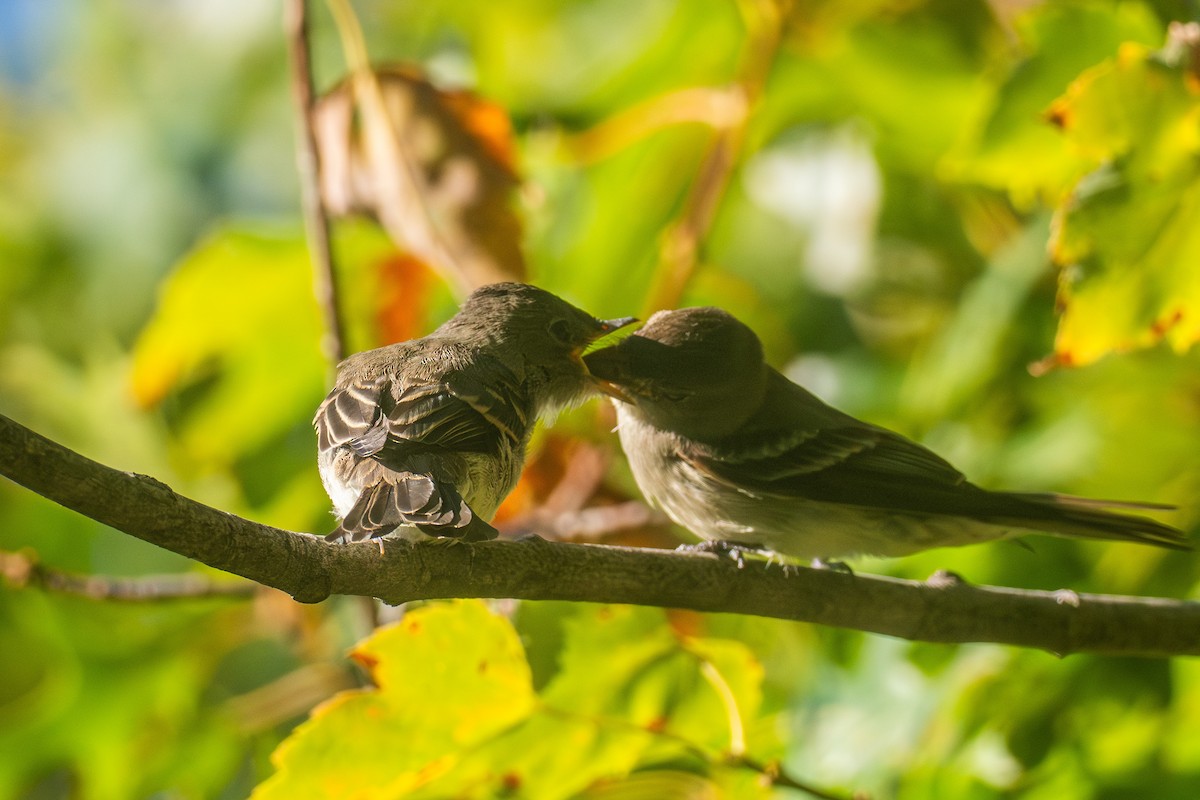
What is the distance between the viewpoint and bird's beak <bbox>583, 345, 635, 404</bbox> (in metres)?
3.43

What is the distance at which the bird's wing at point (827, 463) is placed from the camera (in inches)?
135

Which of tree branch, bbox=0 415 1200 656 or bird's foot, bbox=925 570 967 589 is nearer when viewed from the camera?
tree branch, bbox=0 415 1200 656

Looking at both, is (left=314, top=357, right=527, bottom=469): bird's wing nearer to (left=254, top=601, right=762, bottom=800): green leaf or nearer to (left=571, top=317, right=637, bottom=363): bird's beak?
(left=254, top=601, right=762, bottom=800): green leaf

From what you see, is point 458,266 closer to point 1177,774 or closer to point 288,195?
point 1177,774

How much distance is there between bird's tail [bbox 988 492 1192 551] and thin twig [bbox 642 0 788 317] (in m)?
1.21

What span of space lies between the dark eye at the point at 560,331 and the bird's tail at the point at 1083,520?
1.27 meters

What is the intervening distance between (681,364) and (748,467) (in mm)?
381

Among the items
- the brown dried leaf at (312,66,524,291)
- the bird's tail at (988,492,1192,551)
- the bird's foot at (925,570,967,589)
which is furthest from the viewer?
the brown dried leaf at (312,66,524,291)

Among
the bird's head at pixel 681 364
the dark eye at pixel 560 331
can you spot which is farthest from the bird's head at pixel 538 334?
the bird's head at pixel 681 364

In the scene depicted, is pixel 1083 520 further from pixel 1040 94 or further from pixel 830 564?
pixel 1040 94

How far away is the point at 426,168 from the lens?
343cm

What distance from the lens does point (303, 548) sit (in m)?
1.89

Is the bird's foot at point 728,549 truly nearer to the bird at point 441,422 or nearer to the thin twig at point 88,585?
the bird at point 441,422

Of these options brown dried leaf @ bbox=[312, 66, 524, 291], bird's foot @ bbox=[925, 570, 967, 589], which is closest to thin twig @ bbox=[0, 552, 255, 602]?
brown dried leaf @ bbox=[312, 66, 524, 291]
